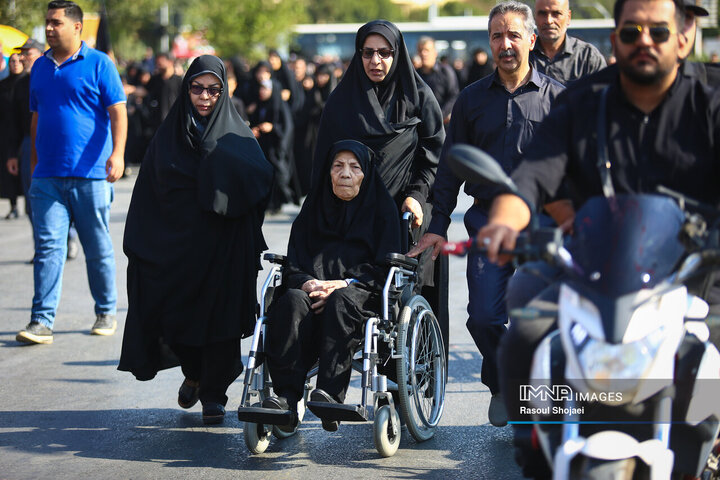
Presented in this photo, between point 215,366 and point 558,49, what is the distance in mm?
2708

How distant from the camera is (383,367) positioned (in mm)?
5473

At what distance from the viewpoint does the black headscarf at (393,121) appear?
5.91 m

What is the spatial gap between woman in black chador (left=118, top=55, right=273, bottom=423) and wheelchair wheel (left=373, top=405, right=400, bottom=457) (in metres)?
1.05

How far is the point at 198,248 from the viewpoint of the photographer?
581 cm

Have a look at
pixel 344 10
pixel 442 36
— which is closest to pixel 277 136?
pixel 442 36

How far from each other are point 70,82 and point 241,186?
2.32 m

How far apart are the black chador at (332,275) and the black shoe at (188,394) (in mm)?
885

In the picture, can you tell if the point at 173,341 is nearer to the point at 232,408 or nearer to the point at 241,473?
the point at 232,408

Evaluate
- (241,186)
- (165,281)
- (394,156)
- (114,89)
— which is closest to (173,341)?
(165,281)

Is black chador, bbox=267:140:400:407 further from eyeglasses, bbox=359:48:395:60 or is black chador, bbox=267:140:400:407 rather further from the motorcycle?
the motorcycle

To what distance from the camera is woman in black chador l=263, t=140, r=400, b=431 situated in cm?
503

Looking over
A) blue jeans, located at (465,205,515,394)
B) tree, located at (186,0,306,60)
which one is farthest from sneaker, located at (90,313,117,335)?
tree, located at (186,0,306,60)

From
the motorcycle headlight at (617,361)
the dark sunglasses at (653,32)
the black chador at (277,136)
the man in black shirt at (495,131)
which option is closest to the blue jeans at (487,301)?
the man in black shirt at (495,131)

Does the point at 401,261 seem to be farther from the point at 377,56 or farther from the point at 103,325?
the point at 103,325
